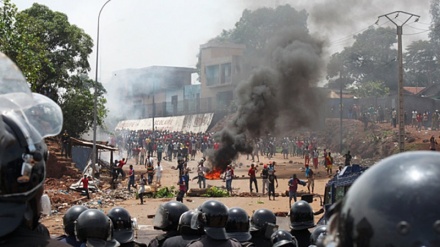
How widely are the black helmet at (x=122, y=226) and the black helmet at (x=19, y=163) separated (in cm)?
279

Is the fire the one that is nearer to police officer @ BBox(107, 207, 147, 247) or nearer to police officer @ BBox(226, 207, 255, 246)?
police officer @ BBox(226, 207, 255, 246)

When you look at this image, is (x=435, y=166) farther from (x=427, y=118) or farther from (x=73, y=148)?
(x=427, y=118)

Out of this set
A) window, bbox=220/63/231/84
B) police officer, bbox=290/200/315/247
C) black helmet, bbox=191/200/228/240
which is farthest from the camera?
window, bbox=220/63/231/84

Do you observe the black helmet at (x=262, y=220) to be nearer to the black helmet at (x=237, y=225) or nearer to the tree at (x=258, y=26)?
the black helmet at (x=237, y=225)

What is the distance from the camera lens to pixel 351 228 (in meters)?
2.06

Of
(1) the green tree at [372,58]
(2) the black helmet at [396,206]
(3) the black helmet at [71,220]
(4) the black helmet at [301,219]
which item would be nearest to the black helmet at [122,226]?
(3) the black helmet at [71,220]

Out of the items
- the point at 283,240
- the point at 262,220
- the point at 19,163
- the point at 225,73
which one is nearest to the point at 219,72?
the point at 225,73

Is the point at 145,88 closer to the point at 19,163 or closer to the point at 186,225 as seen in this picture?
the point at 186,225

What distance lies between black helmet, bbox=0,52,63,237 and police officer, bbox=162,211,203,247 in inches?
110

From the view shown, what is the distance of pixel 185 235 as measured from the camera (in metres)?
5.46

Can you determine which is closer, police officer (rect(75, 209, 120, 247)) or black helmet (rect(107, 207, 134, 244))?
police officer (rect(75, 209, 120, 247))

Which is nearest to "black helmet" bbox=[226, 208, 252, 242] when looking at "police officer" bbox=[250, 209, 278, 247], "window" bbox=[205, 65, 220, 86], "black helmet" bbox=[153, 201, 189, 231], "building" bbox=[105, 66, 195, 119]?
"black helmet" bbox=[153, 201, 189, 231]

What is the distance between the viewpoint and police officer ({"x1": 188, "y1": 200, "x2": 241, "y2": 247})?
487 cm

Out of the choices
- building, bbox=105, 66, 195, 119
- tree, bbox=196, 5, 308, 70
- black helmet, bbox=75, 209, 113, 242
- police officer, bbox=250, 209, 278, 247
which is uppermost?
tree, bbox=196, 5, 308, 70
